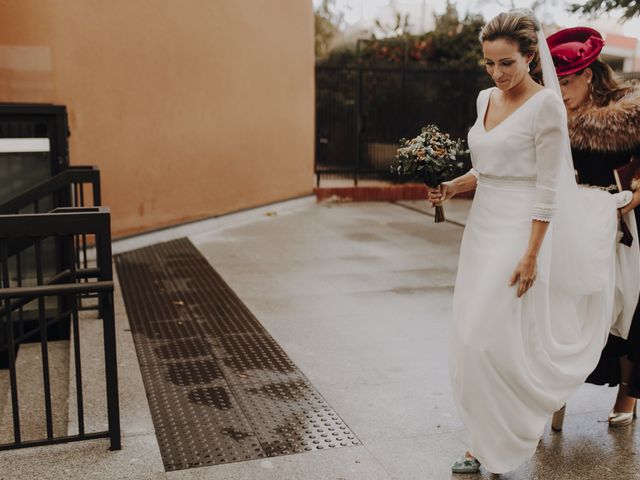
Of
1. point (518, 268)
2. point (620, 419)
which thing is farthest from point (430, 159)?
point (620, 419)

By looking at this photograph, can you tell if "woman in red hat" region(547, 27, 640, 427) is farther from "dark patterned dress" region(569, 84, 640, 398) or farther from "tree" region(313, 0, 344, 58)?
"tree" region(313, 0, 344, 58)

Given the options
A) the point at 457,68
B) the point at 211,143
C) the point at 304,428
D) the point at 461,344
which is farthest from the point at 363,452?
the point at 457,68

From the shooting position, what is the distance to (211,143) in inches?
361

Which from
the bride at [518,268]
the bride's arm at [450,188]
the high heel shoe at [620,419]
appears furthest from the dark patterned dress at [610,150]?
the bride's arm at [450,188]

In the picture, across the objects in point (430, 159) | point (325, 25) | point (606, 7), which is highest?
point (325, 25)

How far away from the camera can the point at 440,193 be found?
326 centimetres

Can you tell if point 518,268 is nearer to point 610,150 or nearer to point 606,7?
point 610,150

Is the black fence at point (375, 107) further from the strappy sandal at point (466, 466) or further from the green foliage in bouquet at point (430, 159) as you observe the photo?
the strappy sandal at point (466, 466)

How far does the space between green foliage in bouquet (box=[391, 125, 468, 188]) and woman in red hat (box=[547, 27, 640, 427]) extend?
0.71 meters

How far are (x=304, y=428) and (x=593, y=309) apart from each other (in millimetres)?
1531

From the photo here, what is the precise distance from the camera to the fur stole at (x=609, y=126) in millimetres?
3408

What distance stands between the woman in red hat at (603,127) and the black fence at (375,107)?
8537 mm

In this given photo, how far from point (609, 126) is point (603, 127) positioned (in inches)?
1.1

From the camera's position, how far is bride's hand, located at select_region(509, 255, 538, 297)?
9.62 feet
